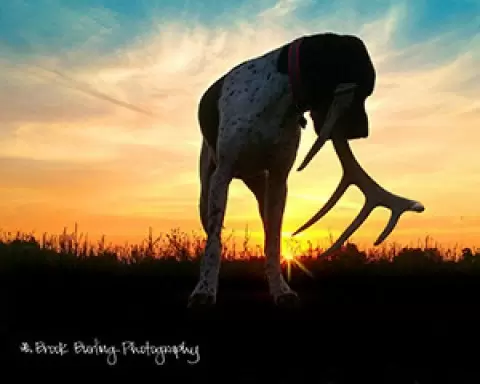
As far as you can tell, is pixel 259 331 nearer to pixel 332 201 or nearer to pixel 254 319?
pixel 254 319

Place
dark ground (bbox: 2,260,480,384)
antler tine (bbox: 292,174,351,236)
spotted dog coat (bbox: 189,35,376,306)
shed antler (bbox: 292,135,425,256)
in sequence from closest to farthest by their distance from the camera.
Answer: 1. dark ground (bbox: 2,260,480,384)
2. spotted dog coat (bbox: 189,35,376,306)
3. shed antler (bbox: 292,135,425,256)
4. antler tine (bbox: 292,174,351,236)

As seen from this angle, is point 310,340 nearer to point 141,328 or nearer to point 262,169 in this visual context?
point 141,328

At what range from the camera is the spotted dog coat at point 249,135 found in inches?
197

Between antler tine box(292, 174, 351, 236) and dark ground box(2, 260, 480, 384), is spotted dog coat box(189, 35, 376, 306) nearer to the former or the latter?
dark ground box(2, 260, 480, 384)

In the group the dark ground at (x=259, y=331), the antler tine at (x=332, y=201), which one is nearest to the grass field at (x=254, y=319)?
the dark ground at (x=259, y=331)

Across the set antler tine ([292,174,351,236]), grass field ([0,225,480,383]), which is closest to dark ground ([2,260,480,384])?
grass field ([0,225,480,383])

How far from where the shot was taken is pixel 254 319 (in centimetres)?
422

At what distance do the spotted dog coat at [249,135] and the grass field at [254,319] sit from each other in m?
0.25

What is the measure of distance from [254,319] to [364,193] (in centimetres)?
170

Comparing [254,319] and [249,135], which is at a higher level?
[249,135]

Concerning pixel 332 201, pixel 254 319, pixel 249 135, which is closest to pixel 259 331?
pixel 254 319

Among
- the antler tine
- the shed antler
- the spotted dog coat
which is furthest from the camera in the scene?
the antler tine

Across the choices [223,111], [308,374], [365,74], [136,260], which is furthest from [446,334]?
[136,260]

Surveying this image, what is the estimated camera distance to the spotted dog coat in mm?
5004
